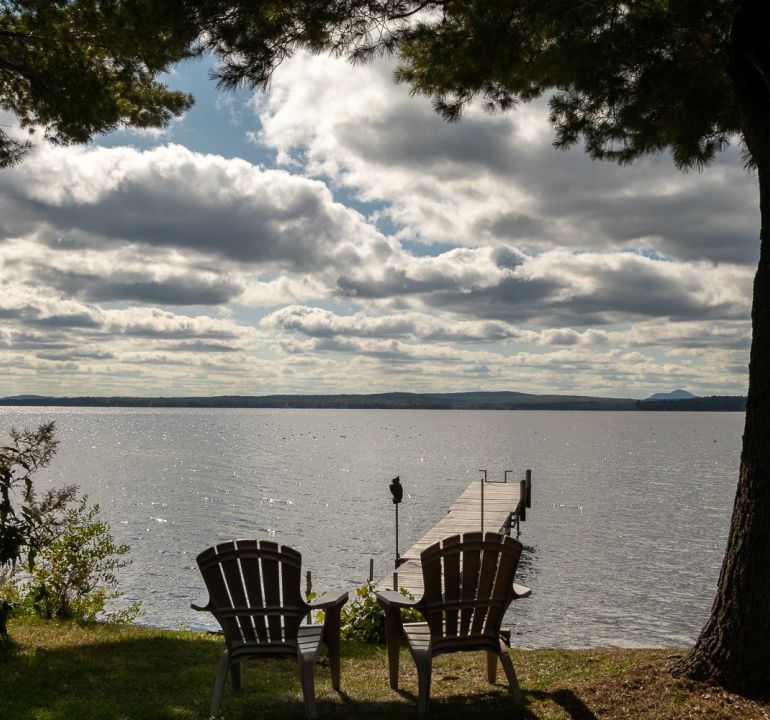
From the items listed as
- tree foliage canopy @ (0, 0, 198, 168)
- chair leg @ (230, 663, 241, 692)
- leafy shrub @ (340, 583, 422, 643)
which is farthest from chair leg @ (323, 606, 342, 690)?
tree foliage canopy @ (0, 0, 198, 168)

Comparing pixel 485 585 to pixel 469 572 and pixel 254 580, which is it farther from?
pixel 254 580

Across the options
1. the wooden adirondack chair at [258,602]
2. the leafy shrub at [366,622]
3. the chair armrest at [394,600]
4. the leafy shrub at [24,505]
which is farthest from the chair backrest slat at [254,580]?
the leafy shrub at [366,622]

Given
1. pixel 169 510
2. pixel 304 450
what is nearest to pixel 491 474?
pixel 169 510

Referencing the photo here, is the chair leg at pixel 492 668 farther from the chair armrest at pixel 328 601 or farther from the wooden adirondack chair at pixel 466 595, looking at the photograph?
the chair armrest at pixel 328 601

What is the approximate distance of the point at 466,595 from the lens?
5316mm

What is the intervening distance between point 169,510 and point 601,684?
38.2 metres

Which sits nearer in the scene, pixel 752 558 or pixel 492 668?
pixel 752 558

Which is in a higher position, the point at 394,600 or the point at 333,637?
the point at 394,600

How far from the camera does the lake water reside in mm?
19641

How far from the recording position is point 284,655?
16.5 feet

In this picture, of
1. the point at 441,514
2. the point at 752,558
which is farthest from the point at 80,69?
the point at 441,514

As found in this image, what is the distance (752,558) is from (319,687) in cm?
331

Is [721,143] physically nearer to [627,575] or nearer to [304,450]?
[627,575]

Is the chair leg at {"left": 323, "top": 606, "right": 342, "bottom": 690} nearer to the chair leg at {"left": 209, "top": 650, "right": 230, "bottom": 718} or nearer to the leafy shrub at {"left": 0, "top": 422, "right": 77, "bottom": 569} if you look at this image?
the chair leg at {"left": 209, "top": 650, "right": 230, "bottom": 718}
